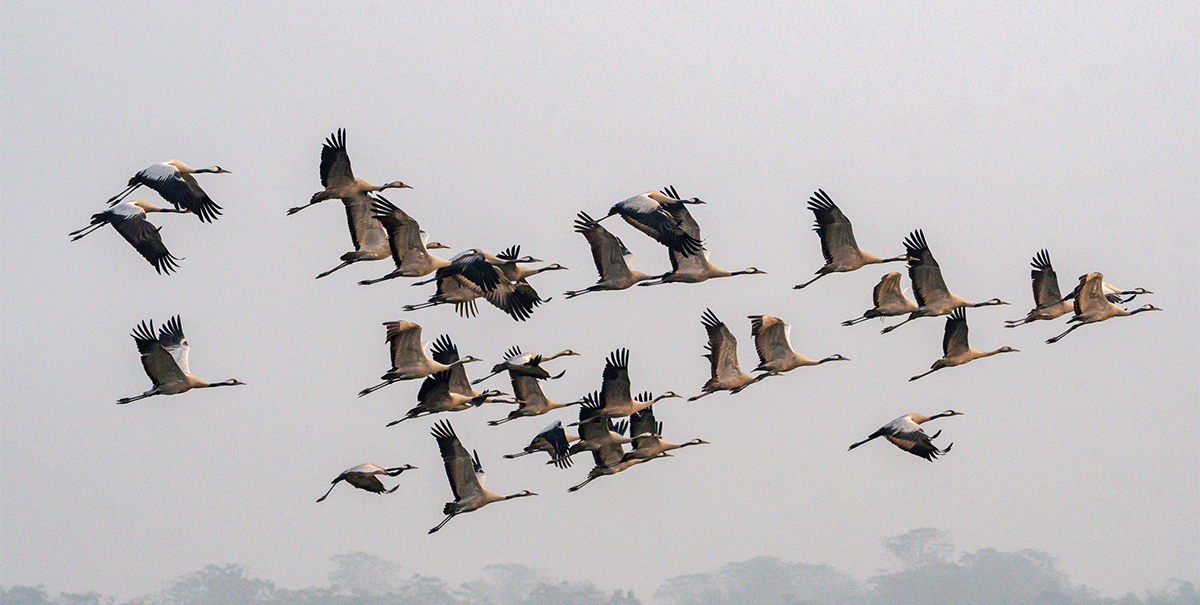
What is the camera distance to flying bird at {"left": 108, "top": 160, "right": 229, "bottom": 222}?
3709 cm

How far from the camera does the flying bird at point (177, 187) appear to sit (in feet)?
122

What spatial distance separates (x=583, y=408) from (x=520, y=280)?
330cm

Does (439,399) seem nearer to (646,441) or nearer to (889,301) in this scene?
(646,441)

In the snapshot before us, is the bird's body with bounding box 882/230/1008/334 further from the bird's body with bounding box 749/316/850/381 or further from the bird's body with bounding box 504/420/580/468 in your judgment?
the bird's body with bounding box 504/420/580/468

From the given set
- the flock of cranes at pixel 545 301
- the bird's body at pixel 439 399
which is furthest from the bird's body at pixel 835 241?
the bird's body at pixel 439 399

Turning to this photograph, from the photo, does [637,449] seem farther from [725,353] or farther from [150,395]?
[150,395]

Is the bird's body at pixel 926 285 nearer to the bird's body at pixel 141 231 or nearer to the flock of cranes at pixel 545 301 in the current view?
the flock of cranes at pixel 545 301

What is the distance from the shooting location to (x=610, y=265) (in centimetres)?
3919

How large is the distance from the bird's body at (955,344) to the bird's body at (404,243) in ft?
38.6

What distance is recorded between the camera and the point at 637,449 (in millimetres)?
41250

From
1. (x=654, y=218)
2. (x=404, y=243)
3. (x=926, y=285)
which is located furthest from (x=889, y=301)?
(x=404, y=243)

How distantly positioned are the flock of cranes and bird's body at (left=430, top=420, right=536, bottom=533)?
0.10ft

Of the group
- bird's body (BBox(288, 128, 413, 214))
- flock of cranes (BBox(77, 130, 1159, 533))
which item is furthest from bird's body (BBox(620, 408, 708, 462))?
bird's body (BBox(288, 128, 413, 214))

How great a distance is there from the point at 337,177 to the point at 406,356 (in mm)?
4152
